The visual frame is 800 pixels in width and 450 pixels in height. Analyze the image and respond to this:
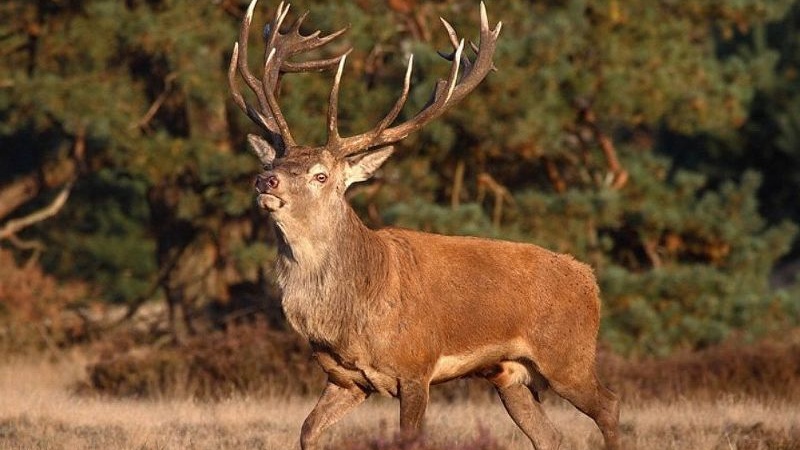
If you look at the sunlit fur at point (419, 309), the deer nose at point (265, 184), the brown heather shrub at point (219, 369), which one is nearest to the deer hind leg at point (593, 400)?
the sunlit fur at point (419, 309)

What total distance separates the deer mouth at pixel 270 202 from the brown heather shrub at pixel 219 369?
18.0 feet

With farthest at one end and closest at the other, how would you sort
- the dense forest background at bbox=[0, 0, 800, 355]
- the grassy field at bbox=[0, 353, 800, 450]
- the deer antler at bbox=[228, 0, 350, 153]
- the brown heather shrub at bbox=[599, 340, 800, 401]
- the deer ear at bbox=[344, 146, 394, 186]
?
the dense forest background at bbox=[0, 0, 800, 355] → the brown heather shrub at bbox=[599, 340, 800, 401] → the grassy field at bbox=[0, 353, 800, 450] → the deer antler at bbox=[228, 0, 350, 153] → the deer ear at bbox=[344, 146, 394, 186]

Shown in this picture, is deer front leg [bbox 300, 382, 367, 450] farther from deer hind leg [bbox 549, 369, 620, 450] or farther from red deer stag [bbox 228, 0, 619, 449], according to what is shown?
deer hind leg [bbox 549, 369, 620, 450]

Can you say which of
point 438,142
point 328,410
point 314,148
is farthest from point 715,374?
point 314,148

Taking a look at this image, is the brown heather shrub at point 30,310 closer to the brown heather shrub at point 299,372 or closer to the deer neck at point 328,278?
the brown heather shrub at point 299,372

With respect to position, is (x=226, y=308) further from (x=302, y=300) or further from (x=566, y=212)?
(x=302, y=300)

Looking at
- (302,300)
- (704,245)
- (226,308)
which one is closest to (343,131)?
(226,308)

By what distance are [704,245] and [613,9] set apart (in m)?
2.94

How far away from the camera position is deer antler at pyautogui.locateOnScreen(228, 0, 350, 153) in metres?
9.35

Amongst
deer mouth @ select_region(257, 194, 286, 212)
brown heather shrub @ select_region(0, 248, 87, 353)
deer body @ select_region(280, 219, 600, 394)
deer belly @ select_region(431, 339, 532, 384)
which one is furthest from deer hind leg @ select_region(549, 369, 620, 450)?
brown heather shrub @ select_region(0, 248, 87, 353)

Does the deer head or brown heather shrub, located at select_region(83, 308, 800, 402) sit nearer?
the deer head

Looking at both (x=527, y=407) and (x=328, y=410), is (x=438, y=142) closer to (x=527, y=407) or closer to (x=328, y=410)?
(x=527, y=407)

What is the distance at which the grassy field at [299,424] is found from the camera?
9.79m

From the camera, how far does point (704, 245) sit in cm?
1858
